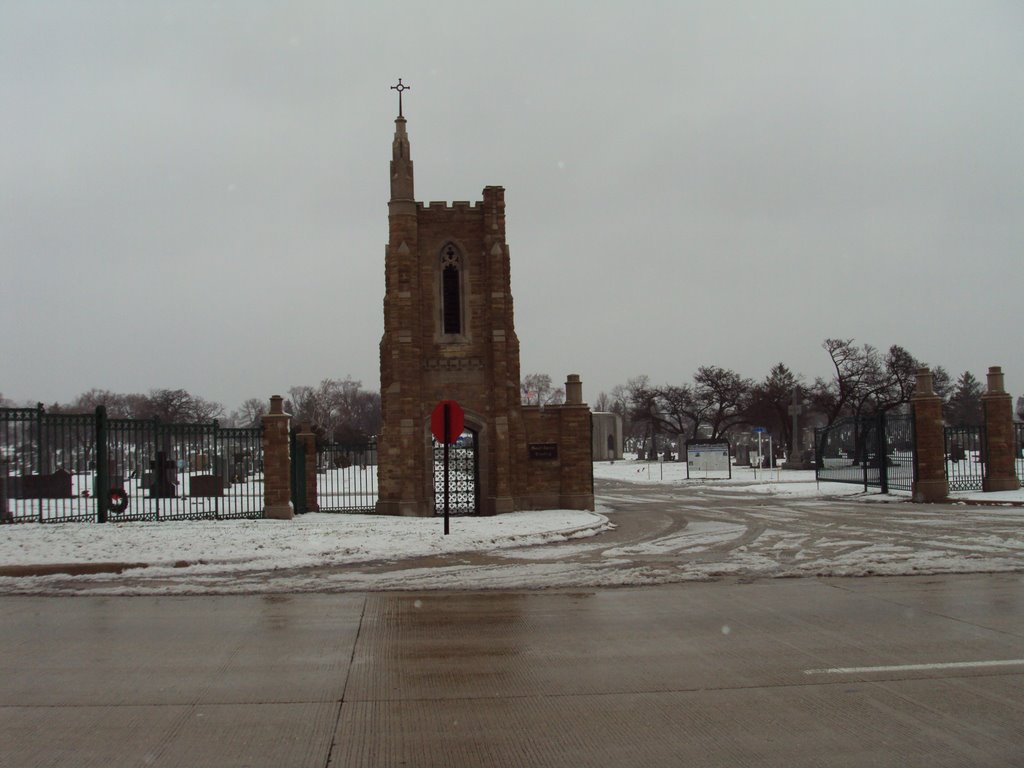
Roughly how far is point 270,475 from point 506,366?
703 centimetres

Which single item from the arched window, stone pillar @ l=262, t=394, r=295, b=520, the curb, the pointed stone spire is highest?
the pointed stone spire

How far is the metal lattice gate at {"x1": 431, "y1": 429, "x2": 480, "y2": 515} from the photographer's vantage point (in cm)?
2504

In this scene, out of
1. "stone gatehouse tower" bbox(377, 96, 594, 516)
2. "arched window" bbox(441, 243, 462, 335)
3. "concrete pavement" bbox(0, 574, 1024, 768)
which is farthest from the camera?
"arched window" bbox(441, 243, 462, 335)

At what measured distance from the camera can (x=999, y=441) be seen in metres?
28.3

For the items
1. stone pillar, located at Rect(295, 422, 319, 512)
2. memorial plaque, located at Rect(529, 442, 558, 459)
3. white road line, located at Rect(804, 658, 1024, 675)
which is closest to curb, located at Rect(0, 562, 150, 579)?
white road line, located at Rect(804, 658, 1024, 675)

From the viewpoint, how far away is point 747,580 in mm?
12117

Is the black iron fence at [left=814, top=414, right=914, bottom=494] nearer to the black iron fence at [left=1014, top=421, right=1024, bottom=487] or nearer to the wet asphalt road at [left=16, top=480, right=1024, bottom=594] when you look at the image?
the black iron fence at [left=1014, top=421, right=1024, bottom=487]

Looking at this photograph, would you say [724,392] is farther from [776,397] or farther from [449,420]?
[449,420]

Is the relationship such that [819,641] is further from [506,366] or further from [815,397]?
[815,397]

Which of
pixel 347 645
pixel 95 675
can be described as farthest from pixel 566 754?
pixel 95 675

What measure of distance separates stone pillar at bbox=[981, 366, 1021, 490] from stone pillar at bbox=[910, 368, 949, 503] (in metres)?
1.81

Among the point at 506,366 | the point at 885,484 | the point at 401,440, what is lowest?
the point at 885,484

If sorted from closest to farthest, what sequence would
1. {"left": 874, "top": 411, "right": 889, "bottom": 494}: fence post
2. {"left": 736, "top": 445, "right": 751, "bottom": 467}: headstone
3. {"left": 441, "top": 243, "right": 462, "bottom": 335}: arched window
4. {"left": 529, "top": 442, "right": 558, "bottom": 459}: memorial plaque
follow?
{"left": 441, "top": 243, "right": 462, "bottom": 335}: arched window, {"left": 529, "top": 442, "right": 558, "bottom": 459}: memorial plaque, {"left": 874, "top": 411, "right": 889, "bottom": 494}: fence post, {"left": 736, "top": 445, "right": 751, "bottom": 467}: headstone

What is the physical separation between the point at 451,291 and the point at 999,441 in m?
18.5
